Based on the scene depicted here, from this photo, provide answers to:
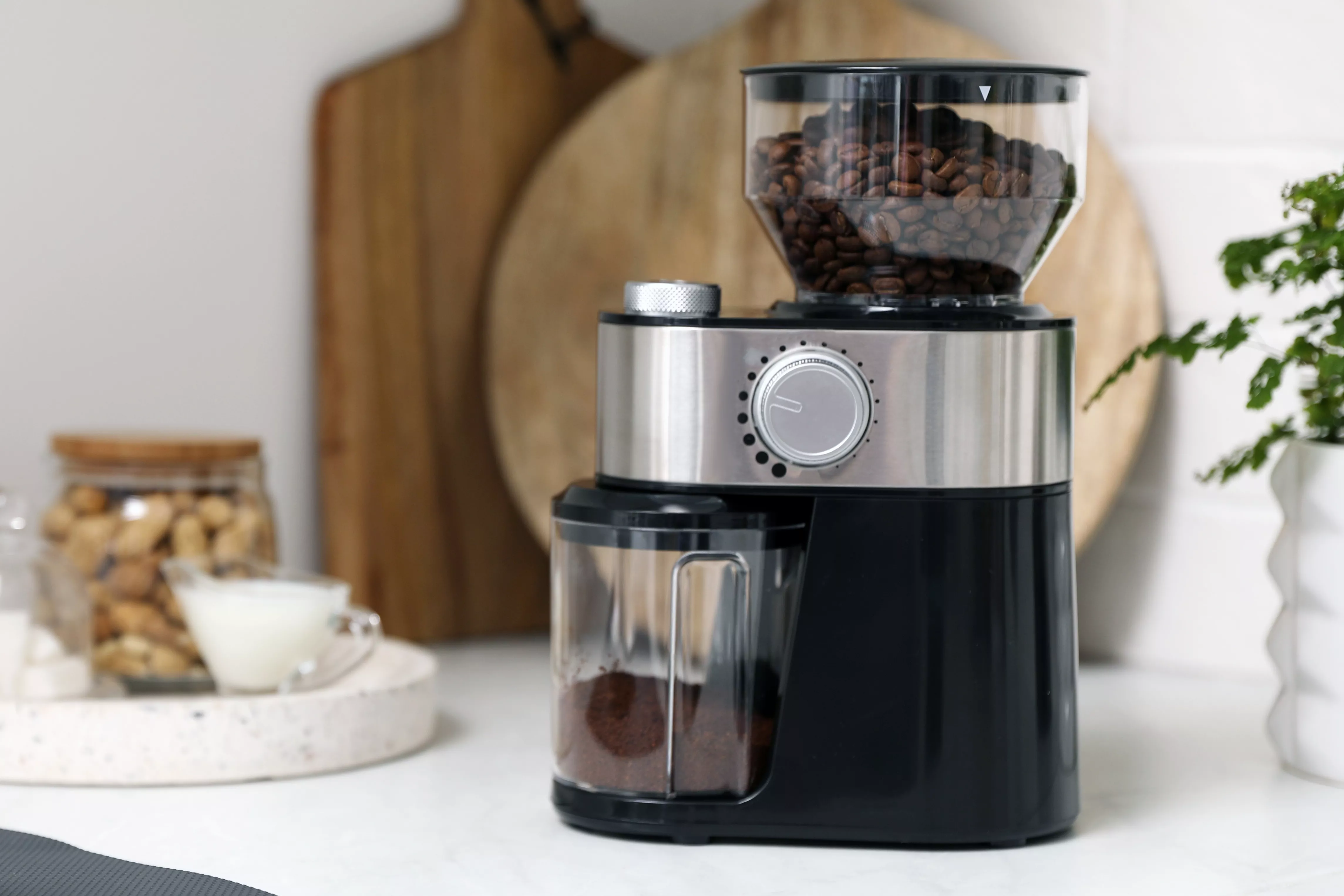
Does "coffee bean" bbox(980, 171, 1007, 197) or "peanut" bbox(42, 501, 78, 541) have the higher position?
"coffee bean" bbox(980, 171, 1007, 197)

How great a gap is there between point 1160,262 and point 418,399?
1.88ft

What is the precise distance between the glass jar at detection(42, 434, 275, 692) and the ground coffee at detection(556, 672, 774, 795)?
35 cm

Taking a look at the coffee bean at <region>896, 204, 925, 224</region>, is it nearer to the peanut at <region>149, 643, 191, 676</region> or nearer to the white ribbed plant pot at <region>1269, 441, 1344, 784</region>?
the white ribbed plant pot at <region>1269, 441, 1344, 784</region>

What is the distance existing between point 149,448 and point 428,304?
1.06ft

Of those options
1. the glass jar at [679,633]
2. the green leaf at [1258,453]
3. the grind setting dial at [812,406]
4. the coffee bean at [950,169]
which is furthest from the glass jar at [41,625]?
the green leaf at [1258,453]

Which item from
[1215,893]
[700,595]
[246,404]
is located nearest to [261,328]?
[246,404]

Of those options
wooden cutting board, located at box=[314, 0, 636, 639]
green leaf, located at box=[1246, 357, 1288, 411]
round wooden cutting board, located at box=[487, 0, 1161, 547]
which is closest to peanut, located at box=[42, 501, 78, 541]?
wooden cutting board, located at box=[314, 0, 636, 639]

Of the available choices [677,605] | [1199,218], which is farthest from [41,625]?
[1199,218]

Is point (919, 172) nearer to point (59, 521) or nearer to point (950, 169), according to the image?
point (950, 169)

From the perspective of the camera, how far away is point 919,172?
77 cm

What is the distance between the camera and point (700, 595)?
0.79 m

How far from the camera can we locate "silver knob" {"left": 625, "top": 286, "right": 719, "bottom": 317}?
77 cm

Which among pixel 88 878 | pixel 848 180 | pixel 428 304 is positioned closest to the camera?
pixel 88 878

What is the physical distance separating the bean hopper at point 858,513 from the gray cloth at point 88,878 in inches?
8.0
